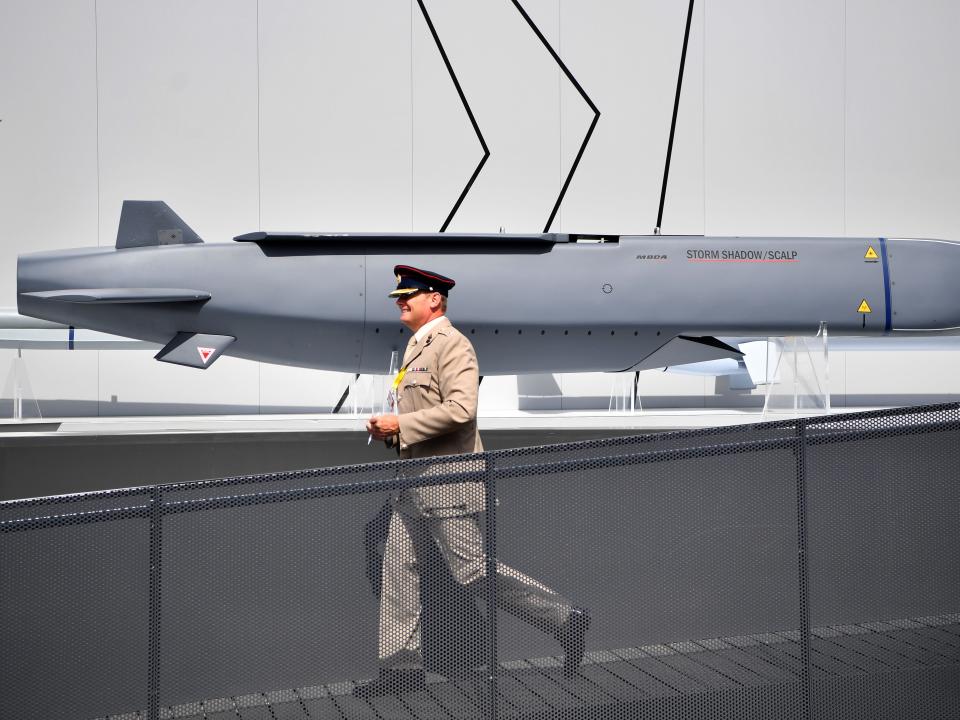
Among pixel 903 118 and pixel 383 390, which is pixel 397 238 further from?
pixel 903 118

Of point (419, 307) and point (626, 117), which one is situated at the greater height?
point (626, 117)

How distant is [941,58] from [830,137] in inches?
50.5

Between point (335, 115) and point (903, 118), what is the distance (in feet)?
16.5

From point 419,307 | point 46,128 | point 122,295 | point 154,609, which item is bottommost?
point 154,609

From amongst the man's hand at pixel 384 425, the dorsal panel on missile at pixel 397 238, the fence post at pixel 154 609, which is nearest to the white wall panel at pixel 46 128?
the dorsal panel on missile at pixel 397 238

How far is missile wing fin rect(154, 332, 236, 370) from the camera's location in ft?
16.0

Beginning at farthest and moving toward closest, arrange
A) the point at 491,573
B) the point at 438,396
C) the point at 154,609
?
the point at 438,396 < the point at 491,573 < the point at 154,609

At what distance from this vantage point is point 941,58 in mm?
8156

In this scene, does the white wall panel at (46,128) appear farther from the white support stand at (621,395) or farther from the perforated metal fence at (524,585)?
the perforated metal fence at (524,585)

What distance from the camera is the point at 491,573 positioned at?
192 centimetres

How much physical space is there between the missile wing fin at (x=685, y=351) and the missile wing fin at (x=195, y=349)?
2393 millimetres

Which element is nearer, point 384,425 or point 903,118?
point 384,425

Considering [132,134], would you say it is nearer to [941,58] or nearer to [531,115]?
[531,115]

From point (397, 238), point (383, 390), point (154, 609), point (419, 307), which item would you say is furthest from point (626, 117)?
point (154, 609)
